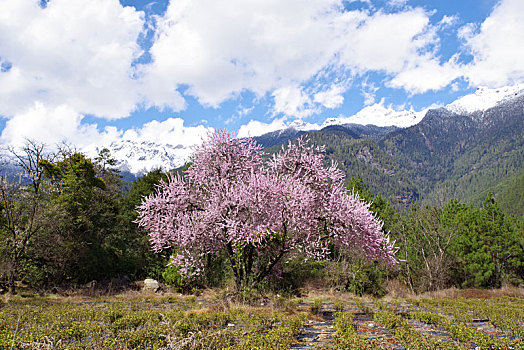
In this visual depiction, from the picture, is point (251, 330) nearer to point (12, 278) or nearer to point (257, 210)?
point (257, 210)

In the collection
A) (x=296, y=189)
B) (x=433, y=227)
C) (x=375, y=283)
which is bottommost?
(x=375, y=283)

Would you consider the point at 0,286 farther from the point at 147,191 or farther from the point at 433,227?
the point at 433,227

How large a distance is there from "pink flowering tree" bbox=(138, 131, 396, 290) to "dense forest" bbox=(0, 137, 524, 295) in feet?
15.7

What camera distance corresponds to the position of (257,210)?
32.4ft

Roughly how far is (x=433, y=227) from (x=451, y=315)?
13061mm

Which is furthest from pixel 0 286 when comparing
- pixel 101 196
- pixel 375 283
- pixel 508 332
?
pixel 508 332

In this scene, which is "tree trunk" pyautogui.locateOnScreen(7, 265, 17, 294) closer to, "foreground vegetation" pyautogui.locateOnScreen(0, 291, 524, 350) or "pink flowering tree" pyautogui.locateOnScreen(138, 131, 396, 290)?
"foreground vegetation" pyautogui.locateOnScreen(0, 291, 524, 350)

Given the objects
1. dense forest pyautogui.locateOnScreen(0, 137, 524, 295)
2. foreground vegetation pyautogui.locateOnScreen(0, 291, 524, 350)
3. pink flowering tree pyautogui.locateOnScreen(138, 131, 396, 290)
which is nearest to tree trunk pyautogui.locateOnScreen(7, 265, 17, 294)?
dense forest pyautogui.locateOnScreen(0, 137, 524, 295)

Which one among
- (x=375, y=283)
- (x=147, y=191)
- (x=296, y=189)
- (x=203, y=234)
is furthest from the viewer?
(x=147, y=191)

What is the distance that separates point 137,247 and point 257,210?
16.6m

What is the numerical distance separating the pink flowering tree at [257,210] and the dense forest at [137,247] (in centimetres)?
479

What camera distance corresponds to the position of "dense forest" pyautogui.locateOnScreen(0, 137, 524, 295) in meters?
17.8

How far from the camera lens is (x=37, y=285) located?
1856cm

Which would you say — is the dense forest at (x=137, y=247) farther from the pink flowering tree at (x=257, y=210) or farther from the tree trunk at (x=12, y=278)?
the pink flowering tree at (x=257, y=210)
